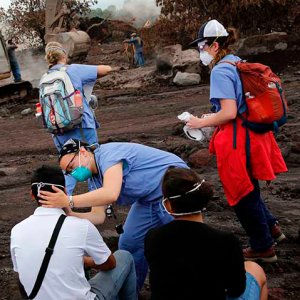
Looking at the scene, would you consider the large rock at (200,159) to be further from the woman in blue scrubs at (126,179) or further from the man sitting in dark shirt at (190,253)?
the man sitting in dark shirt at (190,253)

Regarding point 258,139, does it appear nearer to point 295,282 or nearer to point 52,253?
point 295,282

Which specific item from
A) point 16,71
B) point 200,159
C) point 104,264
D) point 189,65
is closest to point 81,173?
point 104,264

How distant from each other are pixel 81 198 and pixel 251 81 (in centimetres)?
146

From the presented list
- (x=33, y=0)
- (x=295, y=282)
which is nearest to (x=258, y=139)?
(x=295, y=282)

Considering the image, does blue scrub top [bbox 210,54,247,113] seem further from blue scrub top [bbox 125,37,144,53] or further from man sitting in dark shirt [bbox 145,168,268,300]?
blue scrub top [bbox 125,37,144,53]

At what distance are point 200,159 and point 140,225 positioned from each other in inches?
127

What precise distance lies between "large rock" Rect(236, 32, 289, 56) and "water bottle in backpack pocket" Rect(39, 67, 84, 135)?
35.0ft

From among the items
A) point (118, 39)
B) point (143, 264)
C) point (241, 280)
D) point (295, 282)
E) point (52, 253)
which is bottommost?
point (118, 39)

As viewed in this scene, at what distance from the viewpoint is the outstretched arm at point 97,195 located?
8.91ft

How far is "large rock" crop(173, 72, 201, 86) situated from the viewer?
12914mm

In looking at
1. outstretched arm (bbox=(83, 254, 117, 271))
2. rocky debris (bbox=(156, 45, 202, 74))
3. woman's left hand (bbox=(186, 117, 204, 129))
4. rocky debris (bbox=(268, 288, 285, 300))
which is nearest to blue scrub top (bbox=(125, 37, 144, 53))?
rocky debris (bbox=(156, 45, 202, 74))

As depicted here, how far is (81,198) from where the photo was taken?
2826mm

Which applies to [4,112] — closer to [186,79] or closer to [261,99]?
[186,79]

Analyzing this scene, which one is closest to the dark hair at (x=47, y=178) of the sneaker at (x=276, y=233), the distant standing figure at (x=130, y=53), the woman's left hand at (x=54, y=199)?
the woman's left hand at (x=54, y=199)
